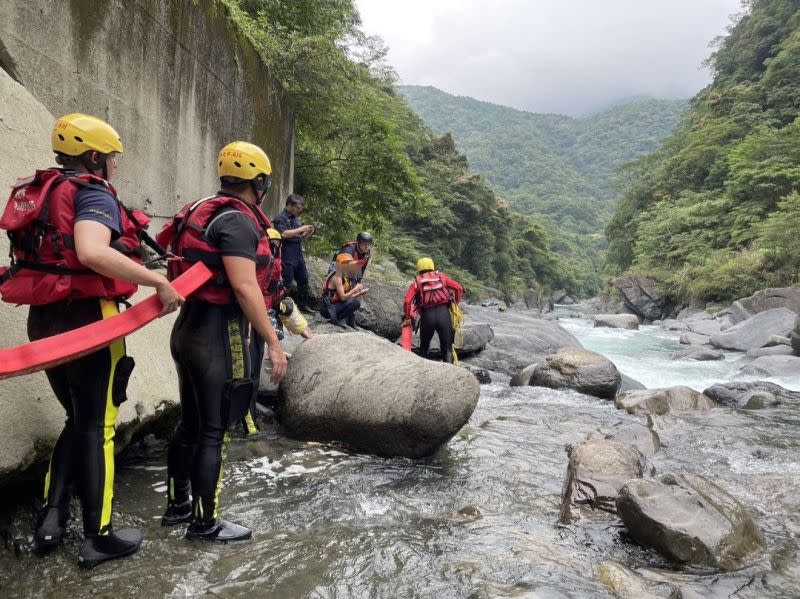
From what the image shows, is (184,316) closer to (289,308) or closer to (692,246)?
(289,308)

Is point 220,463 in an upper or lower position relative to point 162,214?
lower

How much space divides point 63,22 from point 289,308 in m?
3.03

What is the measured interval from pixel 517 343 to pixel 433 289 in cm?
549

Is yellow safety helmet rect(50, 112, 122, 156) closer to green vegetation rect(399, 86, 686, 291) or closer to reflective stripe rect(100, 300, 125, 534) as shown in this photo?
reflective stripe rect(100, 300, 125, 534)

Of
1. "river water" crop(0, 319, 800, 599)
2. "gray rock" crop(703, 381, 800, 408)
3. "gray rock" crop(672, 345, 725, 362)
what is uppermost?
"river water" crop(0, 319, 800, 599)

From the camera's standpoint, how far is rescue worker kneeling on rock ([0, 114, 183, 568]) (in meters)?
2.52

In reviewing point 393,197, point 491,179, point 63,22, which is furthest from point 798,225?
point 491,179

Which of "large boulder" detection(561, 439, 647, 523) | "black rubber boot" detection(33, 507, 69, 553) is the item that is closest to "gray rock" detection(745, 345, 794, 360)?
"large boulder" detection(561, 439, 647, 523)

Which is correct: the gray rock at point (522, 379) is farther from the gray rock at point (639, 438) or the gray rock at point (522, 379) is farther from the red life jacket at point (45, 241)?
the red life jacket at point (45, 241)

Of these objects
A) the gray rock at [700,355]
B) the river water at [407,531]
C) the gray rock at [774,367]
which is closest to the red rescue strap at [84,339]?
the river water at [407,531]

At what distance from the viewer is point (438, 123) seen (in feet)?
471

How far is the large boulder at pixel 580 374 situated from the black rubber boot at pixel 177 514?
6.92 metres

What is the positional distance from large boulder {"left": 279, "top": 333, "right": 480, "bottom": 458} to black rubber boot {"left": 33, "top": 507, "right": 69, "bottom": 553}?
2.56 m

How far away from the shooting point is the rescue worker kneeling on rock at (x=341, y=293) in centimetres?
955
